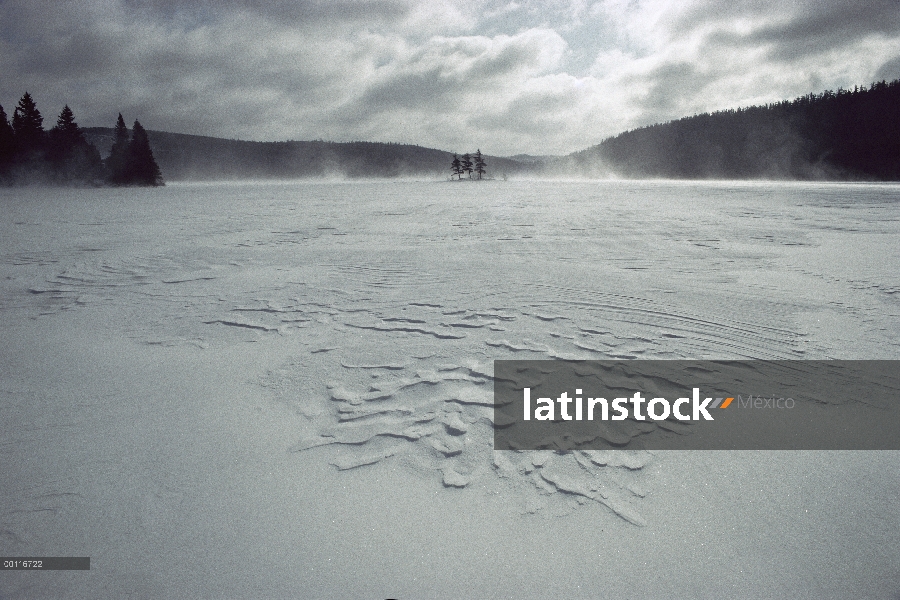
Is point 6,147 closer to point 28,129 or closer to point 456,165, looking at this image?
point 28,129

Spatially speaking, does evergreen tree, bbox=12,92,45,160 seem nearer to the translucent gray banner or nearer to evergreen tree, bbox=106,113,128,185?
evergreen tree, bbox=106,113,128,185

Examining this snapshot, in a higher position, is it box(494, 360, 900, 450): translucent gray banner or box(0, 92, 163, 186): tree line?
box(0, 92, 163, 186): tree line

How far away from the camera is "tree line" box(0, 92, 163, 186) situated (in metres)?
32.1

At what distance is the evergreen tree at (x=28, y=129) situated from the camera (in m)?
33.1

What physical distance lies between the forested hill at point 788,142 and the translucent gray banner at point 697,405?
59.5 metres

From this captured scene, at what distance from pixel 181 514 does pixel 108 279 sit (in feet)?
16.4

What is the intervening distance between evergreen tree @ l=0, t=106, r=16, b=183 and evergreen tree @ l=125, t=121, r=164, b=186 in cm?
706

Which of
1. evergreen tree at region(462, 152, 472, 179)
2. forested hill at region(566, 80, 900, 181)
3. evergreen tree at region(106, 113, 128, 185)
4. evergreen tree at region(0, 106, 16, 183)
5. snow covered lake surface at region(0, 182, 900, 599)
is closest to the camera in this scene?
snow covered lake surface at region(0, 182, 900, 599)

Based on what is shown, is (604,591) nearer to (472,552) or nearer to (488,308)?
(472,552)

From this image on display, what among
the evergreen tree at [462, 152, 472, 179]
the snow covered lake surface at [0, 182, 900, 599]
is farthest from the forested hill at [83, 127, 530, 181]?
the snow covered lake surface at [0, 182, 900, 599]

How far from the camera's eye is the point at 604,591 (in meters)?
1.56

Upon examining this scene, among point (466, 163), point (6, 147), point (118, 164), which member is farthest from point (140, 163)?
point (466, 163)

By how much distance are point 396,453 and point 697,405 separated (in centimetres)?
190

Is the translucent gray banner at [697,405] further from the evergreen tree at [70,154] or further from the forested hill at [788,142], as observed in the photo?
the forested hill at [788,142]
